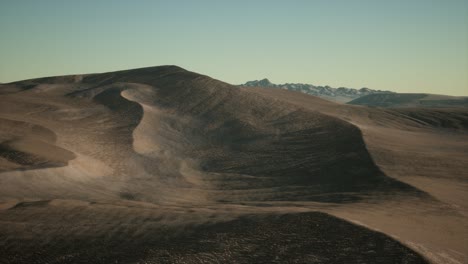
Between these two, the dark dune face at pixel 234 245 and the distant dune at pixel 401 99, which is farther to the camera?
the distant dune at pixel 401 99

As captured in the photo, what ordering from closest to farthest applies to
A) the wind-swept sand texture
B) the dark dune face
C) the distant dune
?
the dark dune face
the wind-swept sand texture
the distant dune

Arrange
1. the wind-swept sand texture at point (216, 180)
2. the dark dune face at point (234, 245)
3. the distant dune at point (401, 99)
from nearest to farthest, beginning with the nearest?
1. the dark dune face at point (234, 245)
2. the wind-swept sand texture at point (216, 180)
3. the distant dune at point (401, 99)

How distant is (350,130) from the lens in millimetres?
27312

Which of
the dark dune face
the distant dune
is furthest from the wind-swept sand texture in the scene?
the distant dune

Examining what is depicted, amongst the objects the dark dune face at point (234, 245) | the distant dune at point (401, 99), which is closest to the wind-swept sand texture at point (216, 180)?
the dark dune face at point (234, 245)

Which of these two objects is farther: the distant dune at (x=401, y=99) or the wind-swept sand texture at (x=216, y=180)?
the distant dune at (x=401, y=99)

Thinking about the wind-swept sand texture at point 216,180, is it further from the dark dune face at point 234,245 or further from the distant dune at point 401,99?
the distant dune at point 401,99

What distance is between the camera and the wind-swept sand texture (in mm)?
10250

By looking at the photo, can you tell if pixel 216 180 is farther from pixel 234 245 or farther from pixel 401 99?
pixel 401 99

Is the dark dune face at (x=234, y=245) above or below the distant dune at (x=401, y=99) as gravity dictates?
below

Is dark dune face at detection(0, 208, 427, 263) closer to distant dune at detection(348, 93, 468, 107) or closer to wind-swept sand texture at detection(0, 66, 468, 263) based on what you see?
wind-swept sand texture at detection(0, 66, 468, 263)

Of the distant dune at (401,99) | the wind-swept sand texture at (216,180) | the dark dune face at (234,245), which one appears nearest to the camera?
the dark dune face at (234,245)

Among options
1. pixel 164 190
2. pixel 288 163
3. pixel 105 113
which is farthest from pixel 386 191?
pixel 105 113

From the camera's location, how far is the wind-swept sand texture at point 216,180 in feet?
33.6
